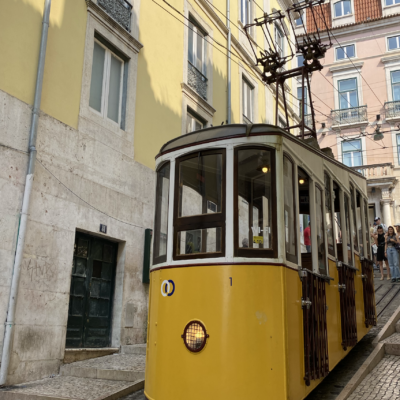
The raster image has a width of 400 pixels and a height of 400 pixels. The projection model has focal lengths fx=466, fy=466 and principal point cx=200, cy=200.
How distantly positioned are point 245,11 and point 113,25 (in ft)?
26.7

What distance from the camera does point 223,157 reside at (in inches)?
183

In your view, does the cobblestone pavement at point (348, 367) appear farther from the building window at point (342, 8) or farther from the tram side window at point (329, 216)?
the building window at point (342, 8)

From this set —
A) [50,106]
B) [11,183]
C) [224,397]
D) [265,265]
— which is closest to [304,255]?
[265,265]

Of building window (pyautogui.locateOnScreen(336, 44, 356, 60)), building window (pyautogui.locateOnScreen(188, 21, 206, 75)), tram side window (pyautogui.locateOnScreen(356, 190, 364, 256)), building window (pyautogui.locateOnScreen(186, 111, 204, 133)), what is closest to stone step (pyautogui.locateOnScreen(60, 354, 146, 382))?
tram side window (pyautogui.locateOnScreen(356, 190, 364, 256))

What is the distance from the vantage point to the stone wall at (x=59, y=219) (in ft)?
22.4

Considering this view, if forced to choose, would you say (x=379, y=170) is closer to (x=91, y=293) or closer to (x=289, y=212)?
(x=91, y=293)

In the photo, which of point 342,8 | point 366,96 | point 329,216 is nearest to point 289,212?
point 329,216

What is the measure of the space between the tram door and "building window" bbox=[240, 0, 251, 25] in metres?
12.2

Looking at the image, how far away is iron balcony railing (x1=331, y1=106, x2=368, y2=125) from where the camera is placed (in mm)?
28109

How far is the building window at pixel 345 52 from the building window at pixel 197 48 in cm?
1912

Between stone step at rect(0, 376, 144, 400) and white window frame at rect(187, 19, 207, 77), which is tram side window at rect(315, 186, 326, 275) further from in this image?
white window frame at rect(187, 19, 207, 77)

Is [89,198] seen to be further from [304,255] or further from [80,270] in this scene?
[304,255]

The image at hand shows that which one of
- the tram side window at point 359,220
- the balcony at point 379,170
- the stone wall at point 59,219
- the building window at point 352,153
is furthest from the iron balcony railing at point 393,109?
the tram side window at point 359,220

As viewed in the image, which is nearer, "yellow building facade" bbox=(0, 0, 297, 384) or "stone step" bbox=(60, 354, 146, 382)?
"stone step" bbox=(60, 354, 146, 382)
